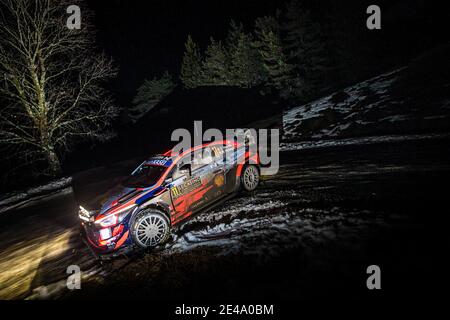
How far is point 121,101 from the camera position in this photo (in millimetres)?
65188

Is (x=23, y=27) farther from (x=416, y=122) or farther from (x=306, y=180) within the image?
(x=416, y=122)

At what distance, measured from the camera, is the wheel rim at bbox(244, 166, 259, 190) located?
7.80 m

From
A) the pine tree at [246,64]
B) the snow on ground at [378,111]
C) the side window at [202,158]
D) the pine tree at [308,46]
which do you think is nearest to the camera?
the side window at [202,158]

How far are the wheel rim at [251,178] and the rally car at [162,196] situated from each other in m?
0.04

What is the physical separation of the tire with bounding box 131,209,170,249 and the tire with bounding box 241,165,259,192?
2.73 metres

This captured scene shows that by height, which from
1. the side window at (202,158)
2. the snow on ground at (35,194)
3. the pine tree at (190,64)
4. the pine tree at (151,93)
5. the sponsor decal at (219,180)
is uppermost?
the pine tree at (190,64)

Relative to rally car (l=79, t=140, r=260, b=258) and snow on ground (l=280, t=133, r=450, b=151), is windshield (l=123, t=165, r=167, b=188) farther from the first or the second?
snow on ground (l=280, t=133, r=450, b=151)

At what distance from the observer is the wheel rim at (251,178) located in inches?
307

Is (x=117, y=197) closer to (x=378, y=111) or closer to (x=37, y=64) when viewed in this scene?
(x=37, y=64)

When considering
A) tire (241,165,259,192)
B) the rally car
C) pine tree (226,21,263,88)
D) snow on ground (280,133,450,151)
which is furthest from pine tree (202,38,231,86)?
the rally car

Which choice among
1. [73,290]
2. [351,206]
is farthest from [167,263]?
[351,206]

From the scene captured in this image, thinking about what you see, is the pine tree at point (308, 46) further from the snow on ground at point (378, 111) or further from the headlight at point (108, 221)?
the headlight at point (108, 221)

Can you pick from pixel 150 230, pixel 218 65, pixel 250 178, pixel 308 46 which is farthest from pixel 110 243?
pixel 218 65

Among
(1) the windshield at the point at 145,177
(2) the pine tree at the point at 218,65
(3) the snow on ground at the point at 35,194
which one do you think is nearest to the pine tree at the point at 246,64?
(2) the pine tree at the point at 218,65
